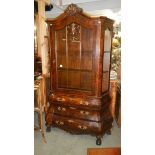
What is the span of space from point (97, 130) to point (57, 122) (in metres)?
0.71

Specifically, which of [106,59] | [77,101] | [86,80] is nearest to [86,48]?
[106,59]

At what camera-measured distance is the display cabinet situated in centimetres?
277

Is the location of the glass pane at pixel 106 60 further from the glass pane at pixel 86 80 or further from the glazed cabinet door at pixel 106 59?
the glass pane at pixel 86 80

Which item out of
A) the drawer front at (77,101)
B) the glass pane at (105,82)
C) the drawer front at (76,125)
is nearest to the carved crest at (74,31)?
the glass pane at (105,82)

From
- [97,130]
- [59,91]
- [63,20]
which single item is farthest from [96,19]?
[97,130]

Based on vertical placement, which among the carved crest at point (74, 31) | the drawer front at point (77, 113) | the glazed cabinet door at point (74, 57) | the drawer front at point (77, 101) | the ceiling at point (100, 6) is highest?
the ceiling at point (100, 6)

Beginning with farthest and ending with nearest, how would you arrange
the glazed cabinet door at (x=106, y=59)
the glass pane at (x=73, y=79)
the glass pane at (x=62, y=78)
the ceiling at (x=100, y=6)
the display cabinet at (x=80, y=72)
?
1. the ceiling at (x=100, y=6)
2. the glass pane at (x=62, y=78)
3. the glass pane at (x=73, y=79)
4. the glazed cabinet door at (x=106, y=59)
5. the display cabinet at (x=80, y=72)

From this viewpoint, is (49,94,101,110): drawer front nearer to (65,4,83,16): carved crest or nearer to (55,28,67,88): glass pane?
(55,28,67,88): glass pane

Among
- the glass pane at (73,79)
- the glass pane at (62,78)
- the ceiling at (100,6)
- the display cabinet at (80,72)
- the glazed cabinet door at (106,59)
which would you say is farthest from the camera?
the ceiling at (100,6)

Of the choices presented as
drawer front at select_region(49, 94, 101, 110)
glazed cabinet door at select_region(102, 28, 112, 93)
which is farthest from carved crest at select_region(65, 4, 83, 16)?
drawer front at select_region(49, 94, 101, 110)

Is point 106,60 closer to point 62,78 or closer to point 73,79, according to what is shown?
point 73,79

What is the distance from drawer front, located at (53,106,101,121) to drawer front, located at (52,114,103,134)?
0.06 metres

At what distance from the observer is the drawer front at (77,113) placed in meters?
2.85
